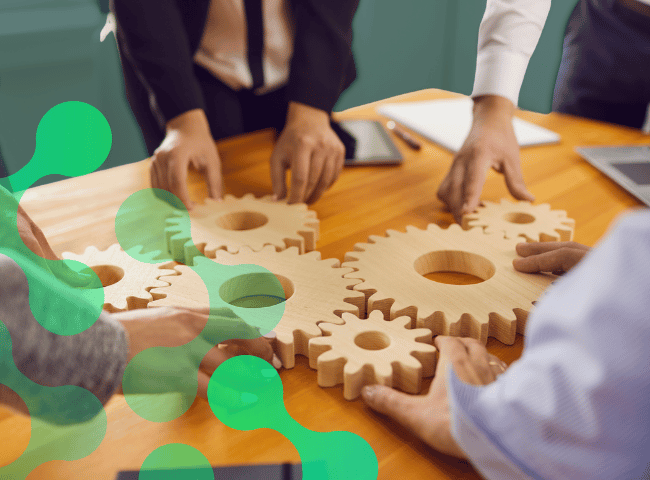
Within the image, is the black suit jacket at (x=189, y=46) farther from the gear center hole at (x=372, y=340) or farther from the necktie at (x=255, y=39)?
the gear center hole at (x=372, y=340)

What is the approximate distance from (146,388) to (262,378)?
0.14m

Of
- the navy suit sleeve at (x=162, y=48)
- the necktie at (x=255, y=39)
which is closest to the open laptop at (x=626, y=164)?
the necktie at (x=255, y=39)

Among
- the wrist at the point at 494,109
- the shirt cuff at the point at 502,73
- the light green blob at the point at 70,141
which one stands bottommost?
the light green blob at the point at 70,141

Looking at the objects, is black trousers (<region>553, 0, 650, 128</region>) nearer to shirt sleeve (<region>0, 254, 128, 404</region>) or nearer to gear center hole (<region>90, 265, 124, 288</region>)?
gear center hole (<region>90, 265, 124, 288</region>)

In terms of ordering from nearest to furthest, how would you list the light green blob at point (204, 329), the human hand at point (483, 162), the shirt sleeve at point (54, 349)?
the shirt sleeve at point (54, 349) < the light green blob at point (204, 329) < the human hand at point (483, 162)

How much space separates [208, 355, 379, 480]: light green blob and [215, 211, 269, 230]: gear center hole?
0.45 metres

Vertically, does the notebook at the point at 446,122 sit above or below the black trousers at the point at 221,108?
below

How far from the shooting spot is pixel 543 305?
0.42 meters

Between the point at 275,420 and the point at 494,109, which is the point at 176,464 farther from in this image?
the point at 494,109

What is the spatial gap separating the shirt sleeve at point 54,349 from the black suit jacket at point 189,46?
2.49 feet

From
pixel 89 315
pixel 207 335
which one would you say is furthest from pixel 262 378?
pixel 89 315

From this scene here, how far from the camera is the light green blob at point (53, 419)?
1.67 ft

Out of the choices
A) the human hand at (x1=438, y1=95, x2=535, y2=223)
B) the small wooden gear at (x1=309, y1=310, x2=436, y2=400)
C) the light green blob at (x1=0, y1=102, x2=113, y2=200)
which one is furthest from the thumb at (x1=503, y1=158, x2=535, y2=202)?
the light green blob at (x1=0, y1=102, x2=113, y2=200)

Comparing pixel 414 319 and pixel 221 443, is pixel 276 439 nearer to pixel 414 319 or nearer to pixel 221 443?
pixel 221 443
